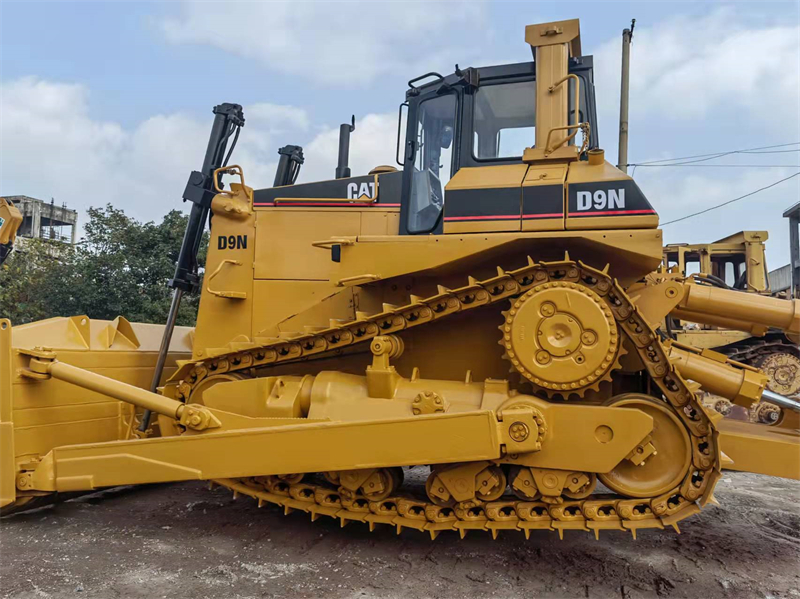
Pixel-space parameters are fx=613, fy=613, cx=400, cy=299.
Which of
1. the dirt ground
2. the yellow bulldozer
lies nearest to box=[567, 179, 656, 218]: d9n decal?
the dirt ground

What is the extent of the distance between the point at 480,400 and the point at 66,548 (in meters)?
3.21

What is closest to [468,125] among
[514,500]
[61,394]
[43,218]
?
[514,500]

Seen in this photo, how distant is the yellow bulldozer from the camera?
1280 centimetres

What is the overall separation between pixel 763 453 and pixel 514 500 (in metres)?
1.68

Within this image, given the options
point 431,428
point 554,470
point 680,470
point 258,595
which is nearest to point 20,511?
point 258,595

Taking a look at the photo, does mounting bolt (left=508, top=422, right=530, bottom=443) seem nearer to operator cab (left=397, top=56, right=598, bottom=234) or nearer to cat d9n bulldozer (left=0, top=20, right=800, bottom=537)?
cat d9n bulldozer (left=0, top=20, right=800, bottom=537)

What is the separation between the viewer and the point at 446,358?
483cm

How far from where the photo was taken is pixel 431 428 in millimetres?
4004

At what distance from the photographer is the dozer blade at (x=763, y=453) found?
405 centimetres

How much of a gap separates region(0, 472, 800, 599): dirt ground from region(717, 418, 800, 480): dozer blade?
0.74 meters

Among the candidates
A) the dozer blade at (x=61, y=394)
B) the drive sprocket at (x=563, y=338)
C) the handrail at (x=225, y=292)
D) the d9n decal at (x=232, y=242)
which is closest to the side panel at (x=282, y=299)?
the handrail at (x=225, y=292)

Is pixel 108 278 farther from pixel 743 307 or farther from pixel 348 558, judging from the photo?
pixel 743 307

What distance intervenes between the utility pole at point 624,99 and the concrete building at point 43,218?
1732cm

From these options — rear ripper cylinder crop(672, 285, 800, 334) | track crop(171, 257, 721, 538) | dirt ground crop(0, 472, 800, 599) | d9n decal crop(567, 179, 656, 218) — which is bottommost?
dirt ground crop(0, 472, 800, 599)
